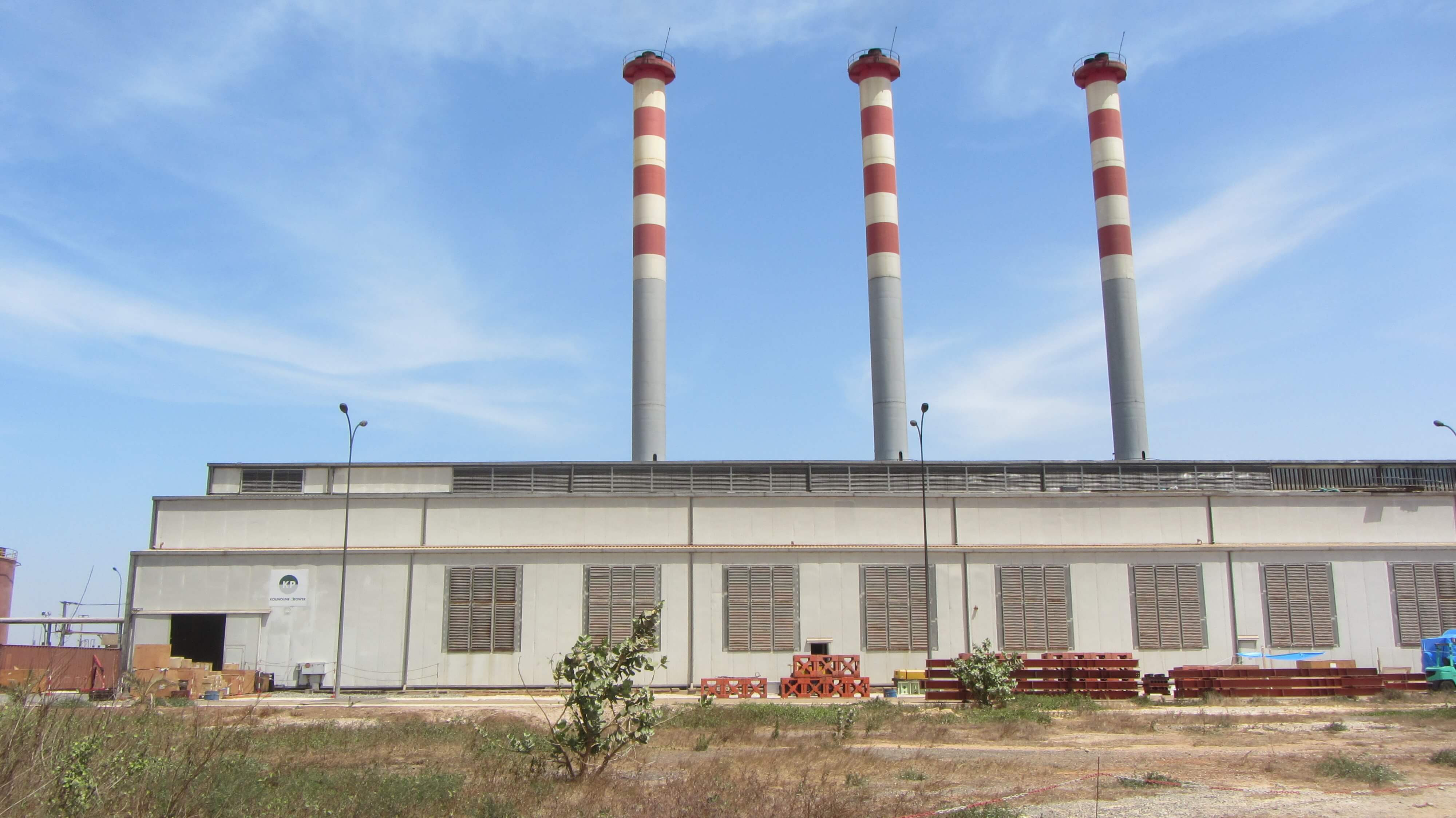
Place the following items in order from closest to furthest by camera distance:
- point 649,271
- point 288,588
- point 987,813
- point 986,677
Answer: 1. point 987,813
2. point 986,677
3. point 288,588
4. point 649,271

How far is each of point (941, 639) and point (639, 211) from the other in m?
28.7

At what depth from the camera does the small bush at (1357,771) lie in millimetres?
15375

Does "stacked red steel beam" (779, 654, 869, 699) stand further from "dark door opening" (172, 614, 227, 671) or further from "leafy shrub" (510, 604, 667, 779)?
"dark door opening" (172, 614, 227, 671)

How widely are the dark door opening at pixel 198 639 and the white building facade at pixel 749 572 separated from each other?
0.71 feet

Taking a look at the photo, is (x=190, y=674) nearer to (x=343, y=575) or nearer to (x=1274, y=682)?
(x=343, y=575)

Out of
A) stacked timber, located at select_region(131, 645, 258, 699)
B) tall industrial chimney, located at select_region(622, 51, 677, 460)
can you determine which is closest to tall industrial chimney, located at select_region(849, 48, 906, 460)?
tall industrial chimney, located at select_region(622, 51, 677, 460)

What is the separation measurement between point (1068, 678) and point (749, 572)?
11417 millimetres

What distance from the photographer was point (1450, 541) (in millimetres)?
40500

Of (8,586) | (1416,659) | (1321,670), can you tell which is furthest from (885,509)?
(8,586)

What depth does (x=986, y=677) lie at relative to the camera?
1141 inches

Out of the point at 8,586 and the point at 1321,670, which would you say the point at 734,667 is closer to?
the point at 1321,670

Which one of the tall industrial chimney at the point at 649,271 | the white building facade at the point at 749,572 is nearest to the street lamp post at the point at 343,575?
the white building facade at the point at 749,572

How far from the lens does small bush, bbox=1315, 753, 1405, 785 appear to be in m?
15.4

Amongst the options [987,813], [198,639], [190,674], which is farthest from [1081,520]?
[198,639]
